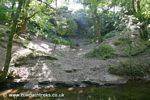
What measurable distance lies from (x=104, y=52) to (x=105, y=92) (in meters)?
10.6

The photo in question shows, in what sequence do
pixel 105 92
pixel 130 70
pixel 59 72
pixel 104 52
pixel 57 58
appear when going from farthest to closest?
1. pixel 104 52
2. pixel 57 58
3. pixel 59 72
4. pixel 130 70
5. pixel 105 92

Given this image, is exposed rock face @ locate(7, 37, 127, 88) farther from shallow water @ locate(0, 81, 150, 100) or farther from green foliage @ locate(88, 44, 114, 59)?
green foliage @ locate(88, 44, 114, 59)

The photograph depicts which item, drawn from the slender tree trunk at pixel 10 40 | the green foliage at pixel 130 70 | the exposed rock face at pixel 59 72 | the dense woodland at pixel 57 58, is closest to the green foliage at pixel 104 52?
the dense woodland at pixel 57 58

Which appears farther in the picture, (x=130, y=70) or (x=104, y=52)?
(x=104, y=52)

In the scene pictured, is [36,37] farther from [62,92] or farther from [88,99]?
[88,99]

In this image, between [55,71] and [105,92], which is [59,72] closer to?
[55,71]

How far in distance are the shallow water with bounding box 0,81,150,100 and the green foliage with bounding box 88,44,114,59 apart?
7.01m

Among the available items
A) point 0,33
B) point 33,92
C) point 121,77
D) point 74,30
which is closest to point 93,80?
point 121,77

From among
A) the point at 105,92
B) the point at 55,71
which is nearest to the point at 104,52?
the point at 55,71

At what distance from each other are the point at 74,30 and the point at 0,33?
24.3 meters

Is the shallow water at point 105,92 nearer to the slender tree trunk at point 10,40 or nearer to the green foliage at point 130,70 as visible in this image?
the green foliage at point 130,70

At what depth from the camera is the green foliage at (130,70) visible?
1998 cm

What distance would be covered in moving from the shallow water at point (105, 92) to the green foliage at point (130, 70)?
4.35 ft

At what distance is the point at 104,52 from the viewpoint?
26359mm
